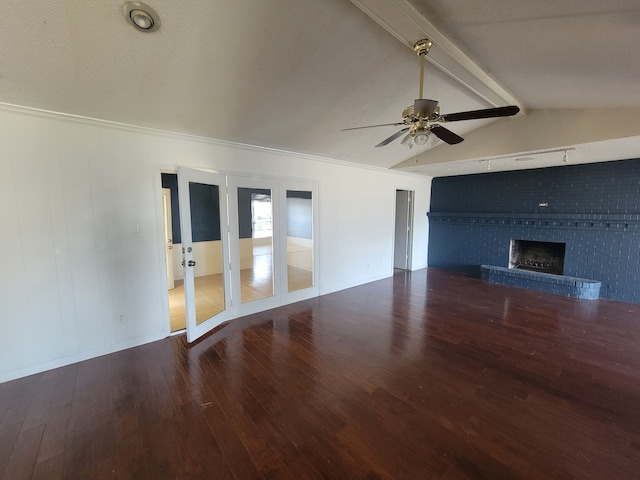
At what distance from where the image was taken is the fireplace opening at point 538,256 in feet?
18.3

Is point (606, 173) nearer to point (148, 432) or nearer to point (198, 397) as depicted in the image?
point (198, 397)

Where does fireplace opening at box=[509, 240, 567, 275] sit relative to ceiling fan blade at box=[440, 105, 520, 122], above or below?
below

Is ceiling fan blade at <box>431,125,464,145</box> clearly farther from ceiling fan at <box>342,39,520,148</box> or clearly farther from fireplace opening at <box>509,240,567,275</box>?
fireplace opening at <box>509,240,567,275</box>

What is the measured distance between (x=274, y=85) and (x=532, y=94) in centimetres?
309

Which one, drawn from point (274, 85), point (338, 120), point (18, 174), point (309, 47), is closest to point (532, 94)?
point (338, 120)

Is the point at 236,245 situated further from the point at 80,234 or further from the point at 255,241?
the point at 80,234

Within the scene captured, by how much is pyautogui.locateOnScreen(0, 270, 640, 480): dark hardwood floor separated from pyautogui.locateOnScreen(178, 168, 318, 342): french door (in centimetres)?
60

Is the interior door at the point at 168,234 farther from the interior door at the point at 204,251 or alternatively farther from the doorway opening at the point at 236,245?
the interior door at the point at 204,251

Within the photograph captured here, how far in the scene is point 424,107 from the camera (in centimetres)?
204

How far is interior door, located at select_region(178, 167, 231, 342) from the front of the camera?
2.99m

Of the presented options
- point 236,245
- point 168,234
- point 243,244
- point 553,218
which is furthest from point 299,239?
point 553,218

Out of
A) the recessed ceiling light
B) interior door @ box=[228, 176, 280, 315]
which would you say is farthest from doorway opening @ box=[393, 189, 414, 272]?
the recessed ceiling light

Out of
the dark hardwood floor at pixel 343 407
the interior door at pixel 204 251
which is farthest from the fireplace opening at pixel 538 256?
the interior door at pixel 204 251

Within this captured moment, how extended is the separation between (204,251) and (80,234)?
268cm
